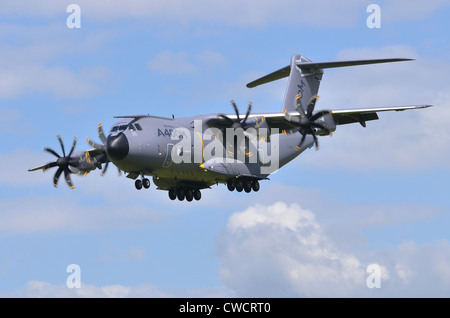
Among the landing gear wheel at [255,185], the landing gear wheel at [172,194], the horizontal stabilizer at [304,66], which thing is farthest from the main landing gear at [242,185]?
the horizontal stabilizer at [304,66]

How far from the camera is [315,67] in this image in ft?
140

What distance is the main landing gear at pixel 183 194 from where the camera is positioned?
40438mm

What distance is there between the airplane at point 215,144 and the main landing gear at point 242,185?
45 mm

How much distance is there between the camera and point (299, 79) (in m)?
42.7

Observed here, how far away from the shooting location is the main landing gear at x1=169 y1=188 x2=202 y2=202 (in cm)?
4044

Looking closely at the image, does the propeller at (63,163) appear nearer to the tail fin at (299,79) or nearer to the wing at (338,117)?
the wing at (338,117)

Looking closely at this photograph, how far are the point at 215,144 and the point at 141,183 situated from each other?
4.01 metres

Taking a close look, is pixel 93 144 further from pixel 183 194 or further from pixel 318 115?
pixel 318 115

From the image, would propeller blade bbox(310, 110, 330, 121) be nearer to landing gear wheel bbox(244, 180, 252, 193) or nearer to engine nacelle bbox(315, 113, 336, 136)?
engine nacelle bbox(315, 113, 336, 136)

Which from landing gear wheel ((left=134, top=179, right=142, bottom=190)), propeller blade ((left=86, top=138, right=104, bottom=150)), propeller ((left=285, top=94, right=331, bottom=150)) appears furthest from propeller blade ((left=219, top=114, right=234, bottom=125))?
propeller blade ((left=86, top=138, right=104, bottom=150))
